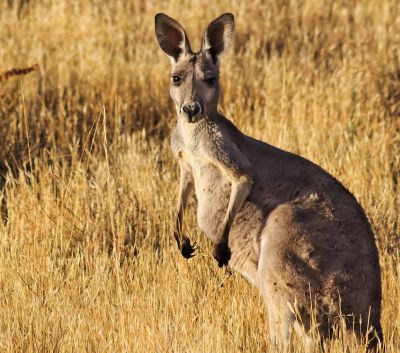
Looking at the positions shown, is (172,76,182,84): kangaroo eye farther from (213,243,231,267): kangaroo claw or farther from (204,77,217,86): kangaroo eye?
(213,243,231,267): kangaroo claw

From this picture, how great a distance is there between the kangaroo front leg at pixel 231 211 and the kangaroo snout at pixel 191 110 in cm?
32

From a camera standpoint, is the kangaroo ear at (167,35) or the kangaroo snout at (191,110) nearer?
the kangaroo snout at (191,110)

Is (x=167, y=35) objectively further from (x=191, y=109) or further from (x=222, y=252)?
(x=222, y=252)

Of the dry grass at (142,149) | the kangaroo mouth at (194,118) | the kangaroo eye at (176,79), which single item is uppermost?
the kangaroo eye at (176,79)

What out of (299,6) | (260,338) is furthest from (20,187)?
(299,6)

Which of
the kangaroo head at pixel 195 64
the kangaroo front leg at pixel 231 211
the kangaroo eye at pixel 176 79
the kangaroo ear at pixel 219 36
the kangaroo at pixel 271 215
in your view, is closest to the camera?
the kangaroo at pixel 271 215

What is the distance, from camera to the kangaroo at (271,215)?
3.89 meters

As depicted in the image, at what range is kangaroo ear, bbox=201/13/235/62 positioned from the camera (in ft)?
14.9

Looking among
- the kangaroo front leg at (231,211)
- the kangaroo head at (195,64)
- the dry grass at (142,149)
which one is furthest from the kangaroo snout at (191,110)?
the dry grass at (142,149)

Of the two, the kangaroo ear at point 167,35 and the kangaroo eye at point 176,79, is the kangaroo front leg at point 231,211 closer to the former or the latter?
the kangaroo eye at point 176,79

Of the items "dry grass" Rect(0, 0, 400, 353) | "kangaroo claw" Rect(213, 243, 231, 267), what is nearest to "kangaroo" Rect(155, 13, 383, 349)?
"kangaroo claw" Rect(213, 243, 231, 267)

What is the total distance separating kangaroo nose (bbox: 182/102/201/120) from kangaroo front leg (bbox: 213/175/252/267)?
1.07 feet

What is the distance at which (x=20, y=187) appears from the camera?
18.9 ft

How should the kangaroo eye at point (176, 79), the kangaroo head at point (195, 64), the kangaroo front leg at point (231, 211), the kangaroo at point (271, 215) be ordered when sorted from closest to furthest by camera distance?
the kangaroo at point (271, 215) → the kangaroo front leg at point (231, 211) → the kangaroo head at point (195, 64) → the kangaroo eye at point (176, 79)
